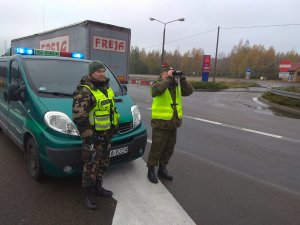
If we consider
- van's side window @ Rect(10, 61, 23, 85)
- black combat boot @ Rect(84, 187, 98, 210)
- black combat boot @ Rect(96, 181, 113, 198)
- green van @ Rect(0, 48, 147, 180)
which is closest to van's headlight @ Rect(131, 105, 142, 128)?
green van @ Rect(0, 48, 147, 180)

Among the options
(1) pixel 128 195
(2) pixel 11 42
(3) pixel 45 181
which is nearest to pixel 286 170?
(1) pixel 128 195

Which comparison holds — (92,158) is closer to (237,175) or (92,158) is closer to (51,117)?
(51,117)

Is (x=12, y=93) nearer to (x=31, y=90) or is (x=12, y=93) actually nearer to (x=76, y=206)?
(x=31, y=90)

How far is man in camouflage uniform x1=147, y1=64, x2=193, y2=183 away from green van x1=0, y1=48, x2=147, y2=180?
28cm

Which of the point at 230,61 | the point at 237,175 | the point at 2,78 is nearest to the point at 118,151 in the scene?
the point at 237,175

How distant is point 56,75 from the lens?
15.2 feet

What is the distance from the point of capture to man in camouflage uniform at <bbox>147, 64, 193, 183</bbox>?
4.02 metres

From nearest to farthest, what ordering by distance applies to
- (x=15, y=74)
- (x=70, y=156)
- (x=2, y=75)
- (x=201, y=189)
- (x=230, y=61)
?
(x=70, y=156)
(x=201, y=189)
(x=15, y=74)
(x=2, y=75)
(x=230, y=61)

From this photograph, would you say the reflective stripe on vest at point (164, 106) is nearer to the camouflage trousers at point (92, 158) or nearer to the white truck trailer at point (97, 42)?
the camouflage trousers at point (92, 158)

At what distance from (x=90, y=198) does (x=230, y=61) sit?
92.2 metres

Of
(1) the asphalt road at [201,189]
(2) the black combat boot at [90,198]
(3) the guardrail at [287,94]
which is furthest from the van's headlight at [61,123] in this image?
(3) the guardrail at [287,94]

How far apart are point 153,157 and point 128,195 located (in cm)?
72

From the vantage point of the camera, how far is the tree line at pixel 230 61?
84438 mm

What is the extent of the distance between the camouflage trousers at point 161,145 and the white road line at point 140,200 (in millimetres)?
331
